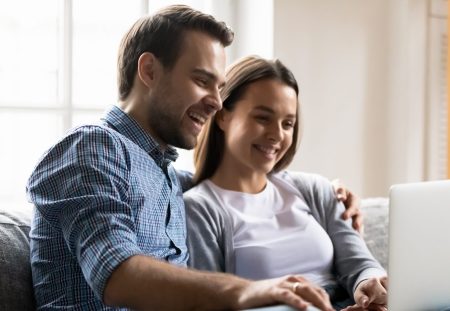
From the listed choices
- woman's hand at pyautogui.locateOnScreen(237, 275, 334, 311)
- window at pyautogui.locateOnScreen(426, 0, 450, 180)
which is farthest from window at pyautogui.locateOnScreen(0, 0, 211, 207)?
woman's hand at pyautogui.locateOnScreen(237, 275, 334, 311)

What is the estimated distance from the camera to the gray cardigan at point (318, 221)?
1.88 meters

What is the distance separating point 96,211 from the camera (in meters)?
1.39

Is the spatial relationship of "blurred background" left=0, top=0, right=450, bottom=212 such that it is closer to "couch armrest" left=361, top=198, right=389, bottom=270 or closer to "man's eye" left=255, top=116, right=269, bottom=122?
"couch armrest" left=361, top=198, right=389, bottom=270

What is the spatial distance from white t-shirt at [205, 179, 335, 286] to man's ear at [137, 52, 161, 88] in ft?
1.27

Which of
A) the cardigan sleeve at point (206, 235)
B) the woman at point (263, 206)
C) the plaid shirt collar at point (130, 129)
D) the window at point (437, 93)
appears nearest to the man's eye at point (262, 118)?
the woman at point (263, 206)

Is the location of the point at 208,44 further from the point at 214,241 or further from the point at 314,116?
the point at 314,116

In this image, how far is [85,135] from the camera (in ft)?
4.91

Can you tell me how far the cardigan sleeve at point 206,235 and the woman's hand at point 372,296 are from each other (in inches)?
13.7

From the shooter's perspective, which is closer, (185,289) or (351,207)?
(185,289)

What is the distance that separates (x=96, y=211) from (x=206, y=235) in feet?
1.79

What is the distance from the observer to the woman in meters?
1.89

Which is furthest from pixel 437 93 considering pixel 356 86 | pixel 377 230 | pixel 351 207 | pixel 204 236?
pixel 204 236

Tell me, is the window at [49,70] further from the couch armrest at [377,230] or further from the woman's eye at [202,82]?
the couch armrest at [377,230]

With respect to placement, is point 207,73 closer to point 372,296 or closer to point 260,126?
point 260,126
